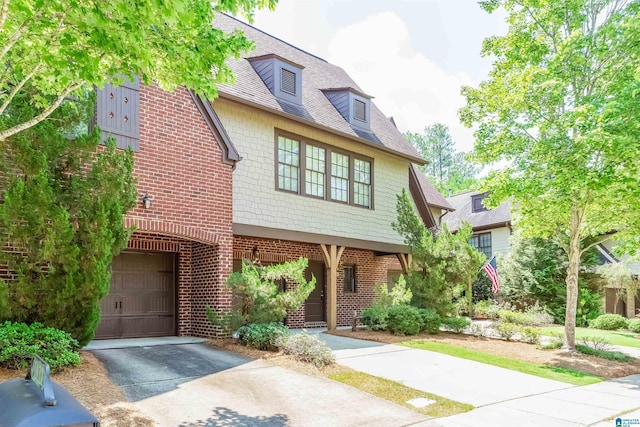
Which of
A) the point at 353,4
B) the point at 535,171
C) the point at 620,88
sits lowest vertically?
the point at 535,171

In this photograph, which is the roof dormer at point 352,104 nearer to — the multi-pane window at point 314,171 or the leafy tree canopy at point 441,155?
the multi-pane window at point 314,171

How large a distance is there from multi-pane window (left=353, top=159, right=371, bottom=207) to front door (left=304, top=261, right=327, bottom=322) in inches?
99.7

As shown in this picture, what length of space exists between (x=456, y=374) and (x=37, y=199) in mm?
7969

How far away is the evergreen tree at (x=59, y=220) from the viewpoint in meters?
7.88

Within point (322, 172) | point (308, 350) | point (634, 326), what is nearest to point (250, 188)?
point (322, 172)

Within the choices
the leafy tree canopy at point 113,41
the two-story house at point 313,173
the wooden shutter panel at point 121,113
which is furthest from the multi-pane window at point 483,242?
the leafy tree canopy at point 113,41

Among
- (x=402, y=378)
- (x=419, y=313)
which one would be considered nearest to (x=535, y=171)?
(x=419, y=313)

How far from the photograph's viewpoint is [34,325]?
7.76m

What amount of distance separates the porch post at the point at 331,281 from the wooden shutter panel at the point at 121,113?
6662 mm

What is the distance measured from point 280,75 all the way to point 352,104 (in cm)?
319

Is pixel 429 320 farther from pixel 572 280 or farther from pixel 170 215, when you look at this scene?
pixel 170 215

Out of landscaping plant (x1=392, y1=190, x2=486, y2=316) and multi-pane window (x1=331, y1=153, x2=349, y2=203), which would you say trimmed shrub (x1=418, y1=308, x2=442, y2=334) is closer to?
landscaping plant (x1=392, y1=190, x2=486, y2=316)

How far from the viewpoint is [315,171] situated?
1529 cm

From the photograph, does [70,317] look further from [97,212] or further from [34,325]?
[97,212]
